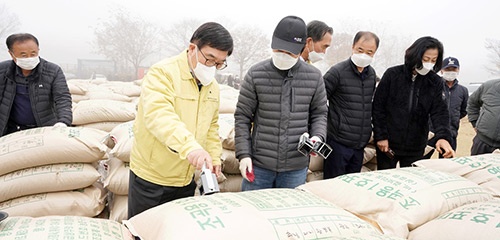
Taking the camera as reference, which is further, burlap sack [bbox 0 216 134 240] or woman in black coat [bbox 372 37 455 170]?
woman in black coat [bbox 372 37 455 170]

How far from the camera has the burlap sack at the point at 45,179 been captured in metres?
1.74

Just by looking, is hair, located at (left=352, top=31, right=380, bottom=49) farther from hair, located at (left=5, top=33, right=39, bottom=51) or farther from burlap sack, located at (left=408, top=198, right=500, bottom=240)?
hair, located at (left=5, top=33, right=39, bottom=51)

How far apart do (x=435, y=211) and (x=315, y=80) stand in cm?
76

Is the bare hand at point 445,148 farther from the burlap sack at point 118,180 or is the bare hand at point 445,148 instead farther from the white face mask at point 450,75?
the burlap sack at point 118,180

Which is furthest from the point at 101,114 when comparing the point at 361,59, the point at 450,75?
the point at 450,75

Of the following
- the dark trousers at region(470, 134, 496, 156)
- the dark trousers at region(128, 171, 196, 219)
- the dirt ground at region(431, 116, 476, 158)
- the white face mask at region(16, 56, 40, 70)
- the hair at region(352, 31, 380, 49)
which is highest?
the hair at region(352, 31, 380, 49)

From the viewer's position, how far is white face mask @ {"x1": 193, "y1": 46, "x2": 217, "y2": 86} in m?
1.30

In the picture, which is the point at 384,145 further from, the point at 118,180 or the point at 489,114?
the point at 118,180

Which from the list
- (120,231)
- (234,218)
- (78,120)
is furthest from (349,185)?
(78,120)

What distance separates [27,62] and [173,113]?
131 cm

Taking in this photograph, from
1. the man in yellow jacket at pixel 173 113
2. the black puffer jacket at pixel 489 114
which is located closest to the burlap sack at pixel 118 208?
the man in yellow jacket at pixel 173 113

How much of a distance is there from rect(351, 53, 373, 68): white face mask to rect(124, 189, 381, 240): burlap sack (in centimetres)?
105

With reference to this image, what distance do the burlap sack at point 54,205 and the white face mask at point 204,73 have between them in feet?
3.33

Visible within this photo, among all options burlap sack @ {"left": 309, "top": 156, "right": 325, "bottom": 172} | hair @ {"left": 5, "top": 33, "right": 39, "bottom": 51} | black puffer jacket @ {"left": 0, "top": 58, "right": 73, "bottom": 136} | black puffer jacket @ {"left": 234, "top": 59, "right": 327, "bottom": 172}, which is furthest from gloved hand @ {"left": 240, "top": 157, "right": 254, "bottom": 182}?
hair @ {"left": 5, "top": 33, "right": 39, "bottom": 51}
